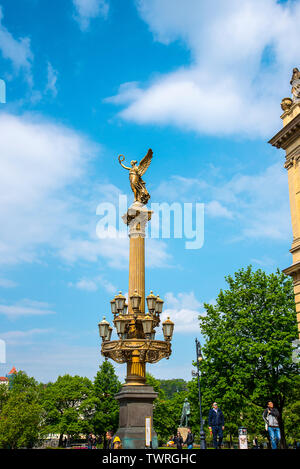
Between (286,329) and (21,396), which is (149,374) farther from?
(286,329)

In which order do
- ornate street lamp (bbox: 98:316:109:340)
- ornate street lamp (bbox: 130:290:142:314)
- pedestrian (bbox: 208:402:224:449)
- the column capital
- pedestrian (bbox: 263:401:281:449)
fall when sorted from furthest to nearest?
1. the column capital
2. ornate street lamp (bbox: 98:316:109:340)
3. ornate street lamp (bbox: 130:290:142:314)
4. pedestrian (bbox: 208:402:224:449)
5. pedestrian (bbox: 263:401:281:449)

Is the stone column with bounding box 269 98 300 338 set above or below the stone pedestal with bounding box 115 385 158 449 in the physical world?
above

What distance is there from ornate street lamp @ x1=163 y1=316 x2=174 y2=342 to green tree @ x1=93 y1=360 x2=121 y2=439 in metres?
45.2

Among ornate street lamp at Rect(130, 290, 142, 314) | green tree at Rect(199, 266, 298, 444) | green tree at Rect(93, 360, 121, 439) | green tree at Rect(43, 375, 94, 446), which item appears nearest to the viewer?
ornate street lamp at Rect(130, 290, 142, 314)

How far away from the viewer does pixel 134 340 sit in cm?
1966

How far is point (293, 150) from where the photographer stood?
Result: 26.0 m

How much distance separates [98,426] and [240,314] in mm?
35365

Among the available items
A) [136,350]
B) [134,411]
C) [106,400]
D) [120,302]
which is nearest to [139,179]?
[120,302]

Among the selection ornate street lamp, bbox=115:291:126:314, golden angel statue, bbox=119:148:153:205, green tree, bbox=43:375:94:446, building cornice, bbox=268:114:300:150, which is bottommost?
green tree, bbox=43:375:94:446

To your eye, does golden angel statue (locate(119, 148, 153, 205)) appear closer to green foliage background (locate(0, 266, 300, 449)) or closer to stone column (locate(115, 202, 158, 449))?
stone column (locate(115, 202, 158, 449))

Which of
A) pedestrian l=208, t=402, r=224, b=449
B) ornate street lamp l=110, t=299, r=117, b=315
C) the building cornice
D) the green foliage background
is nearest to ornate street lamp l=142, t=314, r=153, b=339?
ornate street lamp l=110, t=299, r=117, b=315

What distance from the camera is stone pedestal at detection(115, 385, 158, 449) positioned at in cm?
1919

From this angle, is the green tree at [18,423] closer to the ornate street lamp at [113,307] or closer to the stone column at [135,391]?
the stone column at [135,391]
